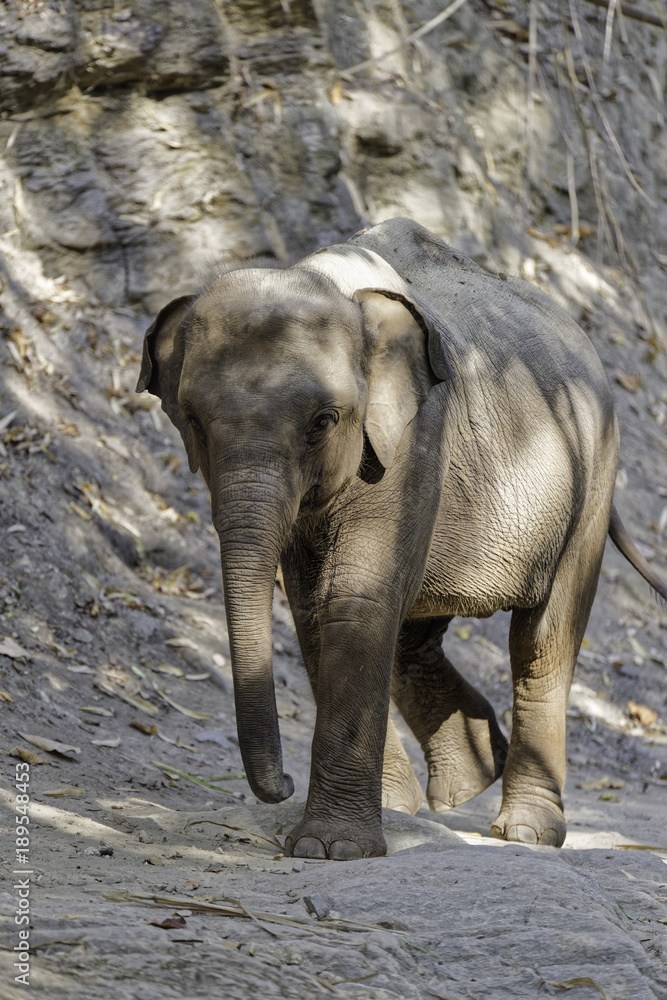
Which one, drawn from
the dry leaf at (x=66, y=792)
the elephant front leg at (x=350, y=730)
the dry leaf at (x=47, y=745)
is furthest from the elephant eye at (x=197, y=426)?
the dry leaf at (x=47, y=745)

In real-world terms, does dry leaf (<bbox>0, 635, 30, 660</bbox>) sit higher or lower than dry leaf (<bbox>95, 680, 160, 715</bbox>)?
higher

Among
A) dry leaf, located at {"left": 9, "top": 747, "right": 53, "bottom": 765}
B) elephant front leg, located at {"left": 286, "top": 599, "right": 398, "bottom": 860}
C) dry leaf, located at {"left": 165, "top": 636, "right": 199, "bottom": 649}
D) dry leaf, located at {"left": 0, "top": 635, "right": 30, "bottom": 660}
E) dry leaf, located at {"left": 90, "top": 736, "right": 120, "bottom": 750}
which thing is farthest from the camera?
dry leaf, located at {"left": 165, "top": 636, "right": 199, "bottom": 649}

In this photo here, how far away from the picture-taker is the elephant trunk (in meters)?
3.63

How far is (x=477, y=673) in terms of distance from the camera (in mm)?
8633

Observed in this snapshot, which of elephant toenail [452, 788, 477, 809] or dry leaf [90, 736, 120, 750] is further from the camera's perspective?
elephant toenail [452, 788, 477, 809]

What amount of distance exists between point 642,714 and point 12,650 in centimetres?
494

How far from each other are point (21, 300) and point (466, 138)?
16.9 ft

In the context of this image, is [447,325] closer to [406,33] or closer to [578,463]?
[578,463]

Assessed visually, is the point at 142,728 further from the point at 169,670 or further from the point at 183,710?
the point at 169,670

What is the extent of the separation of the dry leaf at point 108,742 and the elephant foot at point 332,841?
1.63 m

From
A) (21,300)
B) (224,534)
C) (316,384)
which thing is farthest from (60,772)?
(21,300)

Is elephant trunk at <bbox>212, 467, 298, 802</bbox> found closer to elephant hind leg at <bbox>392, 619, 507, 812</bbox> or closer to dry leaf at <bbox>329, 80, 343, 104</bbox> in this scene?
elephant hind leg at <bbox>392, 619, 507, 812</bbox>

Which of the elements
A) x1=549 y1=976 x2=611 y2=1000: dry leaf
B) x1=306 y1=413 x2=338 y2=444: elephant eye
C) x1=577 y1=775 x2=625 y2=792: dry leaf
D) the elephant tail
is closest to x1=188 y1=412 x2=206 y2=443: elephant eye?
x1=306 y1=413 x2=338 y2=444: elephant eye

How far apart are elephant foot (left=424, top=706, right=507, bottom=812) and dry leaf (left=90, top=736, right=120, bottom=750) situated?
1.58 m
